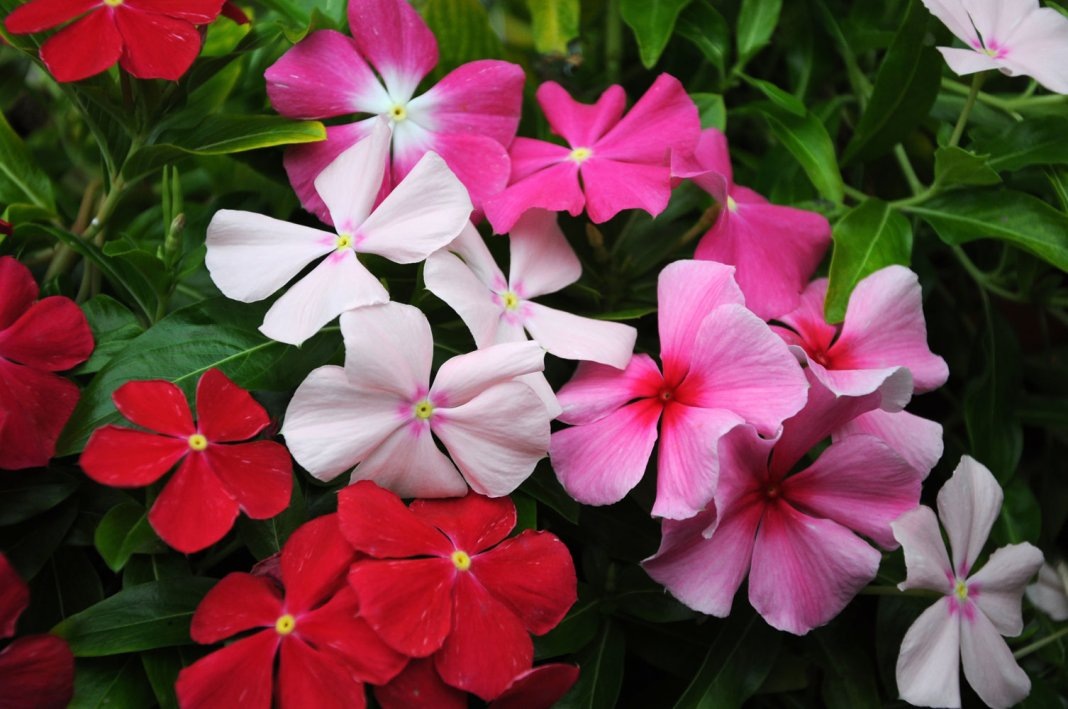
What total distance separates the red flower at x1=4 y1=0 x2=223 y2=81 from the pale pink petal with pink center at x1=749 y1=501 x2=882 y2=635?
0.48m

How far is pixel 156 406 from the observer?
0.52 meters

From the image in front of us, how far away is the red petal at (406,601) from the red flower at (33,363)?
0.66ft

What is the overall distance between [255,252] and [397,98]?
0.17 meters

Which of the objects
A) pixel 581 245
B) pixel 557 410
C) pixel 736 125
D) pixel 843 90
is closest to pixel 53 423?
pixel 557 410

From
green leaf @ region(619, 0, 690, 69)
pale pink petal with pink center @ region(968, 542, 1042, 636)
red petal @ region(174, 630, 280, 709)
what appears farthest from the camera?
green leaf @ region(619, 0, 690, 69)

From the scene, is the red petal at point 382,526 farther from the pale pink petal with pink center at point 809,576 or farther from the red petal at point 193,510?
the pale pink petal with pink center at point 809,576

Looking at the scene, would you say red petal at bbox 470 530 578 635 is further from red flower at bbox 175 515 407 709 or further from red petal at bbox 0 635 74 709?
red petal at bbox 0 635 74 709

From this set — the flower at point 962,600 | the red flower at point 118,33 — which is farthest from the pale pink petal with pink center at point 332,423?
the flower at point 962,600

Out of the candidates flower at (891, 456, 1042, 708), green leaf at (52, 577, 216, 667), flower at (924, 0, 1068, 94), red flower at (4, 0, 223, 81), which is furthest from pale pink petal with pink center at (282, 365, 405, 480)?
flower at (924, 0, 1068, 94)

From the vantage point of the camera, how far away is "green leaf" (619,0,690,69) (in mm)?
798

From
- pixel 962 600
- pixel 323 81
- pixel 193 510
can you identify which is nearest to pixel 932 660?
pixel 962 600

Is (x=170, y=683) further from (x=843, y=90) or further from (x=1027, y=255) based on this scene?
(x=843, y=90)

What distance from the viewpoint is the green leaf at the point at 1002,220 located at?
2.29 ft

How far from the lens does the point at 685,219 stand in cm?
81
